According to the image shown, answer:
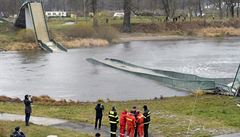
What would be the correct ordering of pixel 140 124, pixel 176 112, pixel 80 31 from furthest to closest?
pixel 80 31 < pixel 176 112 < pixel 140 124

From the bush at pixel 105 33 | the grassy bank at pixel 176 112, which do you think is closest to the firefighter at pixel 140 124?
the grassy bank at pixel 176 112

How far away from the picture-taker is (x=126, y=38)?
83.4 metres

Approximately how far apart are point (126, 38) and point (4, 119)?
6110cm

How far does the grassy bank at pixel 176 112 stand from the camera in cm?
2086

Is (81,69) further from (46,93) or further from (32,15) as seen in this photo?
(32,15)

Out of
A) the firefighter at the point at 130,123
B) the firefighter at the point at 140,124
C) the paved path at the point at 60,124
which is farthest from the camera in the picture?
the paved path at the point at 60,124

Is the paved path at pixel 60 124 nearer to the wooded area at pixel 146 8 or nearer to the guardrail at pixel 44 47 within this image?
the guardrail at pixel 44 47

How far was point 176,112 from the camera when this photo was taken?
80.4ft

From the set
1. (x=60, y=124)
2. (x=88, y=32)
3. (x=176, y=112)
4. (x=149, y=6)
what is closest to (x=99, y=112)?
(x=60, y=124)

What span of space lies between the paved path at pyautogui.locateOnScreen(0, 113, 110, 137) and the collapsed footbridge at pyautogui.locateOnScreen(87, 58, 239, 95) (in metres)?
9.98

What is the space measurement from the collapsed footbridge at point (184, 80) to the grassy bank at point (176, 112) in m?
1.38

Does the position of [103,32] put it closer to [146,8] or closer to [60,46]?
[60,46]

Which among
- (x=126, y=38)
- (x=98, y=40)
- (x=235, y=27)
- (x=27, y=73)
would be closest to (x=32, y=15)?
(x=98, y=40)

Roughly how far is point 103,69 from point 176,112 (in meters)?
22.6
